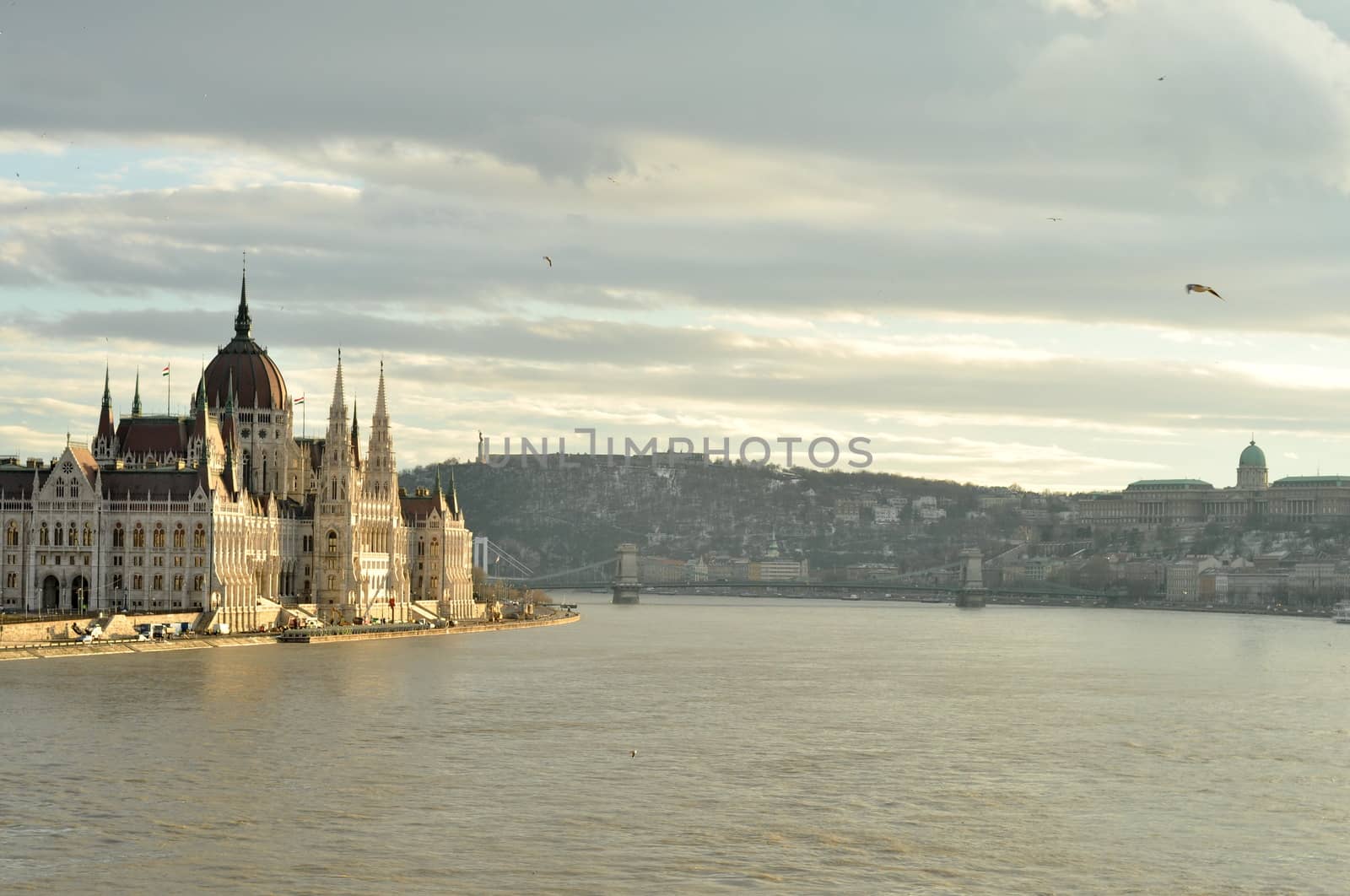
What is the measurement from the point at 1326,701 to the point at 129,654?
58879mm

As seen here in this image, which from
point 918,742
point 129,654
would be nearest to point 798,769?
point 918,742

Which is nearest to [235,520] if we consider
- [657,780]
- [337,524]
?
[337,524]

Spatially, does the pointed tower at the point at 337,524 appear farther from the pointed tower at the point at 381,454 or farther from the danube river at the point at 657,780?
the danube river at the point at 657,780

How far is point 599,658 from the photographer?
118812 mm

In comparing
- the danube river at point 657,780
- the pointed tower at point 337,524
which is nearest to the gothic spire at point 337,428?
the pointed tower at point 337,524

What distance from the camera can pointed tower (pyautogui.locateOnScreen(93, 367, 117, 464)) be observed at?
5782 inches

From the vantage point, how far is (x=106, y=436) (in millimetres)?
148250

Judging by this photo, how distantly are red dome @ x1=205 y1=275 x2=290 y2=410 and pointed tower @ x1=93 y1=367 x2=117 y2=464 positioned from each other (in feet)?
29.4

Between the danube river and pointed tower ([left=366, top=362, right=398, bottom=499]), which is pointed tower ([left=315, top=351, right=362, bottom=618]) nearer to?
pointed tower ([left=366, top=362, right=398, bottom=499])

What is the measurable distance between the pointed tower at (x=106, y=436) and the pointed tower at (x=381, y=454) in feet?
68.8

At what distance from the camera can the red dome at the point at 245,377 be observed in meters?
158

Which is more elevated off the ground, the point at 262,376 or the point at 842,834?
the point at 262,376

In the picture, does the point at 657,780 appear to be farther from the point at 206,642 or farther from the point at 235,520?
the point at 235,520

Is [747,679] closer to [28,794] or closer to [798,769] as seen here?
[798,769]
